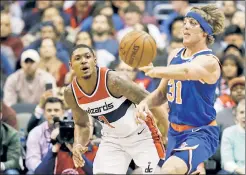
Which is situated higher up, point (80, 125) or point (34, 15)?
point (34, 15)

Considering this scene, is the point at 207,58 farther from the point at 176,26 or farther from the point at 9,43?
the point at 9,43

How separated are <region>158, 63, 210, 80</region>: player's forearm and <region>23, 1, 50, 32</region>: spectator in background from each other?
26.3ft

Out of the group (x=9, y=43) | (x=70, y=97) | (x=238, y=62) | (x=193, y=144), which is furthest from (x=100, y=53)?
(x=193, y=144)

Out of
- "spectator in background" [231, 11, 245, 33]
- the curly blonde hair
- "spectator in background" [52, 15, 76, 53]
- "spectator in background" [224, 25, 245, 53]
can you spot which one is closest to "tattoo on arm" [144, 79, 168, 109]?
the curly blonde hair

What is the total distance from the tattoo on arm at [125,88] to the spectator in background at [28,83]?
3.62 m

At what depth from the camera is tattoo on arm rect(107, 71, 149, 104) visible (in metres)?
7.68

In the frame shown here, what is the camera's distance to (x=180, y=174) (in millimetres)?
6699

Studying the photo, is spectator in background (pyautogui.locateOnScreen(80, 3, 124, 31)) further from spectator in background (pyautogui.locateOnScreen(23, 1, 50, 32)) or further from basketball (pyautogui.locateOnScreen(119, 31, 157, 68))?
basketball (pyautogui.locateOnScreen(119, 31, 157, 68))

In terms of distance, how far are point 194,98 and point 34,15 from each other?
7.94 meters

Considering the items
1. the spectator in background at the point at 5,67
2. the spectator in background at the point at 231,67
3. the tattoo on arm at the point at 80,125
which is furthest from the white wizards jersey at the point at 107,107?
the spectator in background at the point at 5,67

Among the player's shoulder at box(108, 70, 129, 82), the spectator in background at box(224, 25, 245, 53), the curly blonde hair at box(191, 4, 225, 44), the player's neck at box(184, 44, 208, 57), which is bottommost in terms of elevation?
the player's shoulder at box(108, 70, 129, 82)

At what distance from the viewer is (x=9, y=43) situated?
1307 centimetres

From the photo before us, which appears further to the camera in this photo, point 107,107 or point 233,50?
point 233,50

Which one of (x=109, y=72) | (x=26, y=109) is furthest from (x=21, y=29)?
(x=109, y=72)
